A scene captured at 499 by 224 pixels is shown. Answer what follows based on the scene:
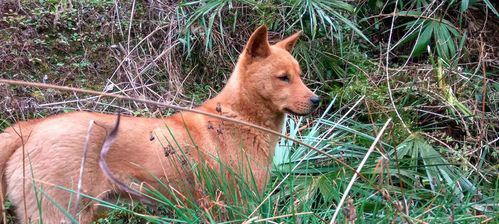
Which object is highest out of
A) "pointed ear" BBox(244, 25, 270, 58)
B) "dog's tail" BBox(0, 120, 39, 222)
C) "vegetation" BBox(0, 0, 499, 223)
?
"pointed ear" BBox(244, 25, 270, 58)

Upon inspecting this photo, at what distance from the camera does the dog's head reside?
507 centimetres

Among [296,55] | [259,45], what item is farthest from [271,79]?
[296,55]

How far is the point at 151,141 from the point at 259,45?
114 centimetres

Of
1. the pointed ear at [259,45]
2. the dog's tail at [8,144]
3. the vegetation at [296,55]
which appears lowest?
the vegetation at [296,55]

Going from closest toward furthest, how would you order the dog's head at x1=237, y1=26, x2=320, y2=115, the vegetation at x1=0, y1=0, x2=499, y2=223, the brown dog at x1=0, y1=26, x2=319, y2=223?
the brown dog at x1=0, y1=26, x2=319, y2=223 < the dog's head at x1=237, y1=26, x2=320, y2=115 < the vegetation at x1=0, y1=0, x2=499, y2=223

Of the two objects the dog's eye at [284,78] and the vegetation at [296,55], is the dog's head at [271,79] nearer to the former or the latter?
the dog's eye at [284,78]

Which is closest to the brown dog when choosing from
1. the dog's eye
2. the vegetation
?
the dog's eye

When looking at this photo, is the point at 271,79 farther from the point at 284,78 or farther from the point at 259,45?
the point at 259,45

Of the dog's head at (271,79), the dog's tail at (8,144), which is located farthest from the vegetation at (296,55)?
the dog's tail at (8,144)

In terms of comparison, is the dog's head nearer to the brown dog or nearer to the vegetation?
the brown dog

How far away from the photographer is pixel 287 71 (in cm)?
517

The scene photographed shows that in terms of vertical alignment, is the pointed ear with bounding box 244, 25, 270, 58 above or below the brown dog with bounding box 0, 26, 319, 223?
above

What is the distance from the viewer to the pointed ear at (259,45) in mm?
5097

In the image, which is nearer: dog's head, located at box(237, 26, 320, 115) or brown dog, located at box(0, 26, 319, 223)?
brown dog, located at box(0, 26, 319, 223)
